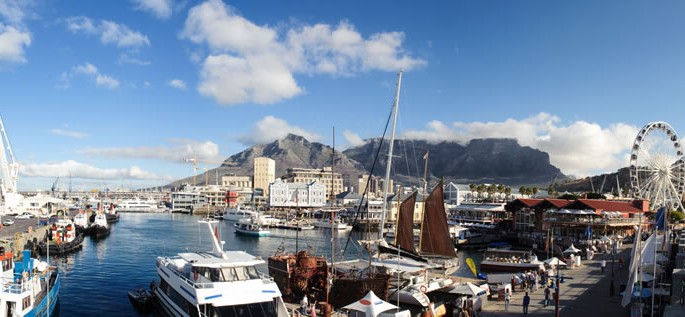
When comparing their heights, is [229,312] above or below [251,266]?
below

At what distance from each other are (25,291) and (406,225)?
29.9m

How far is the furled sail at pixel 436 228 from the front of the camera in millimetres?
42969

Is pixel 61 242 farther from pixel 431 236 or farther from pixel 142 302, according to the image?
pixel 431 236

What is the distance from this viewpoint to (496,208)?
112m

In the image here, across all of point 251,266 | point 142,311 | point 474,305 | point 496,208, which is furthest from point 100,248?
point 496,208

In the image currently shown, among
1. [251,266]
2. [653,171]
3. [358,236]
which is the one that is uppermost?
[653,171]

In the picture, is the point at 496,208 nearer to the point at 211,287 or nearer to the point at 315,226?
the point at 315,226

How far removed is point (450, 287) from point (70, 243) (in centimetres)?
5412

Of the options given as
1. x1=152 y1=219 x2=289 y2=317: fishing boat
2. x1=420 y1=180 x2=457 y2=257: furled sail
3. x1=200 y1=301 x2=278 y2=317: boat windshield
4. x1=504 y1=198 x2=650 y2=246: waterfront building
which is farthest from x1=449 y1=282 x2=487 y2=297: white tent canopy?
x1=504 y1=198 x2=650 y2=246: waterfront building

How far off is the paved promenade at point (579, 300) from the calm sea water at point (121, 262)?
14.7 meters

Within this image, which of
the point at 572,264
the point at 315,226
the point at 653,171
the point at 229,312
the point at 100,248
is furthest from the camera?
the point at 315,226

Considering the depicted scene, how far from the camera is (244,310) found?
24344 mm

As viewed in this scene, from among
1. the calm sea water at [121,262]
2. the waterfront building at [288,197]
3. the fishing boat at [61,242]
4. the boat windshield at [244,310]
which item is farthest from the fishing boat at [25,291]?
the waterfront building at [288,197]

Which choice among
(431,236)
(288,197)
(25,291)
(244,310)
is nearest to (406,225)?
(431,236)
